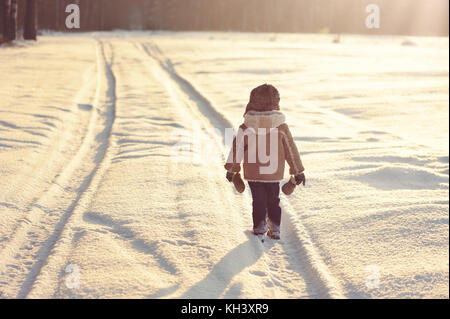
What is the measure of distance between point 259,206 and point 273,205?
11 centimetres

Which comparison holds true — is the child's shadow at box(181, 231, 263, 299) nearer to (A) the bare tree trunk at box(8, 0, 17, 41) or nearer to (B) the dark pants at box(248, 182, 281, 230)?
(B) the dark pants at box(248, 182, 281, 230)

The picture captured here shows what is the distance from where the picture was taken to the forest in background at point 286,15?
62219mm

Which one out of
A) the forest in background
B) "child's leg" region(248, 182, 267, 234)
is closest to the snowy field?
"child's leg" region(248, 182, 267, 234)

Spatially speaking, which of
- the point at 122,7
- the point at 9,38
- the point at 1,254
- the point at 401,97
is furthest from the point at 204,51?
the point at 122,7

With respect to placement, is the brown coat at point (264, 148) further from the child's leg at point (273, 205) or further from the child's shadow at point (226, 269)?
the child's shadow at point (226, 269)

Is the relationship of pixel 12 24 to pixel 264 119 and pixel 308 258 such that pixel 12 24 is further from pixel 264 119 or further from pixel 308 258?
pixel 308 258

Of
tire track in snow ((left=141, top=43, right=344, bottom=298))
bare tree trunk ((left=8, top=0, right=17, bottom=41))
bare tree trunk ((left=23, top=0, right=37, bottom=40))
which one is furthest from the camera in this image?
bare tree trunk ((left=23, top=0, right=37, bottom=40))

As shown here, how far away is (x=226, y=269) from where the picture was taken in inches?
149

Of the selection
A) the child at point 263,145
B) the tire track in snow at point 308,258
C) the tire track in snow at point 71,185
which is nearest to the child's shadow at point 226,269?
the tire track in snow at point 308,258

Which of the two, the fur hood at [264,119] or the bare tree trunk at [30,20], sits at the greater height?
the bare tree trunk at [30,20]

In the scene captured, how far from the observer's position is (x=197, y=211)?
198 inches

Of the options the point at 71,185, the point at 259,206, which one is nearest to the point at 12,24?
the point at 71,185

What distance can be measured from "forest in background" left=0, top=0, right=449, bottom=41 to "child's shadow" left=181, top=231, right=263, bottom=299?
183ft

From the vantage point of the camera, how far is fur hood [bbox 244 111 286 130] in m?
3.88
